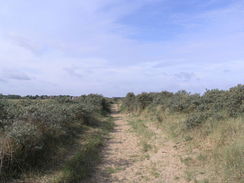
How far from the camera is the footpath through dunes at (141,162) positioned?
551 cm

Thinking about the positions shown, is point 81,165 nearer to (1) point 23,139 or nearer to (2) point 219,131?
(1) point 23,139

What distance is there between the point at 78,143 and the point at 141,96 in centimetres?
1590

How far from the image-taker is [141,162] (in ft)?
22.4

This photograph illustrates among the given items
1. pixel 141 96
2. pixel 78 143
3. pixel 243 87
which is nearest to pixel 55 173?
pixel 78 143

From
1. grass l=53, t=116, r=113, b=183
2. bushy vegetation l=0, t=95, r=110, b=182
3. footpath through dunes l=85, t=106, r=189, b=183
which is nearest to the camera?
bushy vegetation l=0, t=95, r=110, b=182

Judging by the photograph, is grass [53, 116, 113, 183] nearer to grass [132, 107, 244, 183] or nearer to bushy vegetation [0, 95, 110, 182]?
bushy vegetation [0, 95, 110, 182]

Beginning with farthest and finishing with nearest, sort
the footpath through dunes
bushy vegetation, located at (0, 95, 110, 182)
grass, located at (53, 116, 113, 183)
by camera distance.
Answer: the footpath through dunes
grass, located at (53, 116, 113, 183)
bushy vegetation, located at (0, 95, 110, 182)

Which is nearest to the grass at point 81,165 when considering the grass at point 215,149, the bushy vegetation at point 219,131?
the grass at point 215,149

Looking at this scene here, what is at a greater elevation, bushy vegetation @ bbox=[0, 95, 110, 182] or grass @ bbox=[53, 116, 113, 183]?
bushy vegetation @ bbox=[0, 95, 110, 182]

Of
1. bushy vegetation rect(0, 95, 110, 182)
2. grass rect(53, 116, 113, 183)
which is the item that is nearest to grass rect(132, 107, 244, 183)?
grass rect(53, 116, 113, 183)

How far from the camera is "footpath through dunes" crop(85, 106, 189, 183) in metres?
5.51

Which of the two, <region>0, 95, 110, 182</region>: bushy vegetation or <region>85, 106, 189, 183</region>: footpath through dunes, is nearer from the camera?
<region>0, 95, 110, 182</region>: bushy vegetation

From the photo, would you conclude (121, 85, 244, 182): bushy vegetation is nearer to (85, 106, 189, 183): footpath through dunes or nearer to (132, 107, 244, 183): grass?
(132, 107, 244, 183): grass

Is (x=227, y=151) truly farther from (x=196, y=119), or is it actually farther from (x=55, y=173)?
(x=55, y=173)
